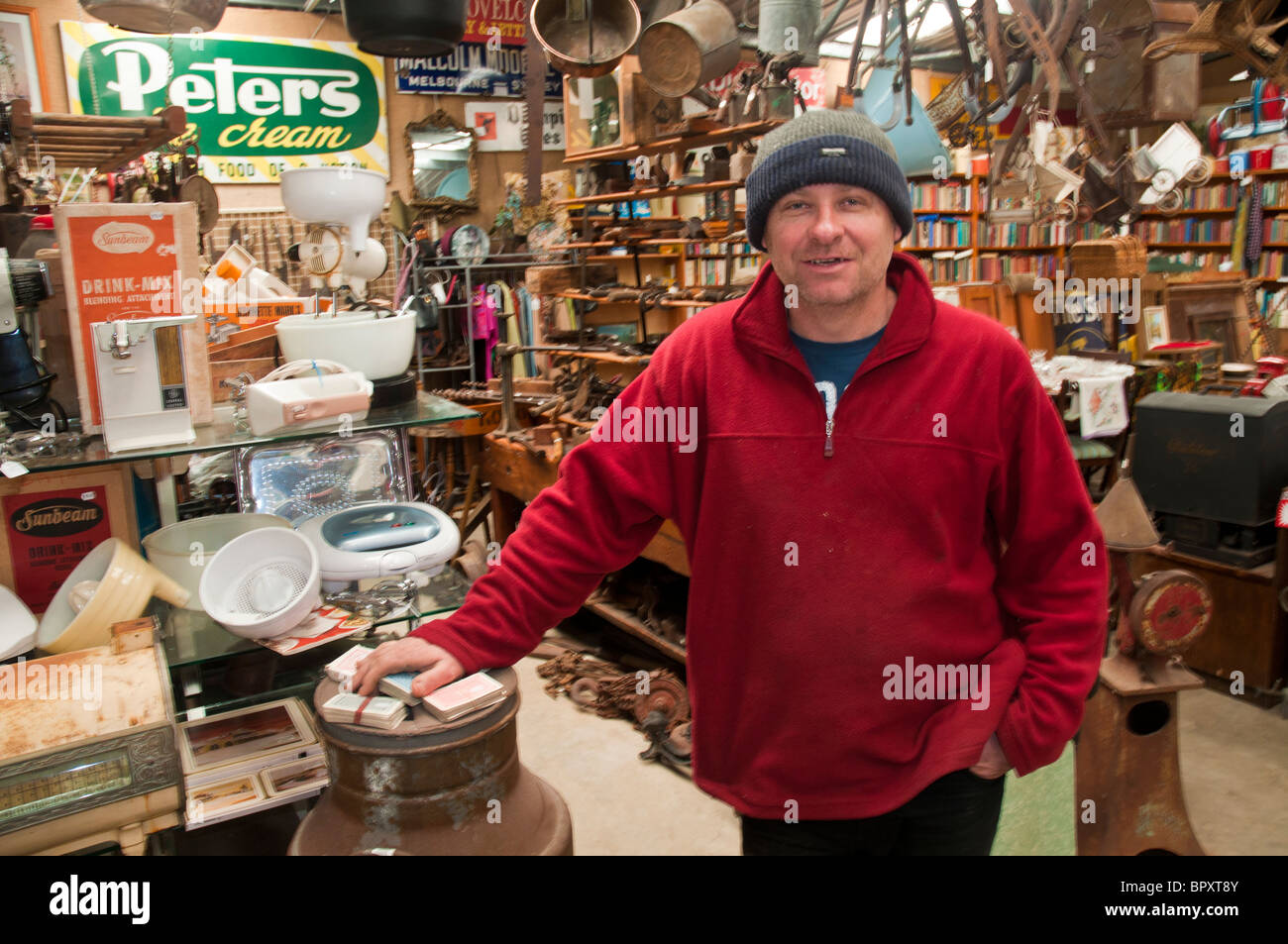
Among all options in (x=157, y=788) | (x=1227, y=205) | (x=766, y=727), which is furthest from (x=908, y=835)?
(x=1227, y=205)

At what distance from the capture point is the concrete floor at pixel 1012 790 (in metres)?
2.44

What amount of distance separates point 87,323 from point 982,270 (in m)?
9.18

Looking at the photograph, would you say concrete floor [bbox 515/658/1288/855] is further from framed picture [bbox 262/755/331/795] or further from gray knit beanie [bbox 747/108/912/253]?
gray knit beanie [bbox 747/108/912/253]

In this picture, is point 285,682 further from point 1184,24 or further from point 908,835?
point 1184,24

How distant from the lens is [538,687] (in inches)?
162

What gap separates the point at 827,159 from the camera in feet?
4.42

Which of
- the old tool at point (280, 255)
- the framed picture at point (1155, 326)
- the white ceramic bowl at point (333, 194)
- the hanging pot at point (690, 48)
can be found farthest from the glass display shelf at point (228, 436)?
the old tool at point (280, 255)

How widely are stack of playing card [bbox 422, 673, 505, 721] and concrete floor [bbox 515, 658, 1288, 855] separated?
1.52 m

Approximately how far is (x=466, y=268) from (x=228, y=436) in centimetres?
584

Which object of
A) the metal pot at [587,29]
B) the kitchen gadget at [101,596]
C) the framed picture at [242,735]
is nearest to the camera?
the kitchen gadget at [101,596]

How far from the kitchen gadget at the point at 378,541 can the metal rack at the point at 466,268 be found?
5433mm

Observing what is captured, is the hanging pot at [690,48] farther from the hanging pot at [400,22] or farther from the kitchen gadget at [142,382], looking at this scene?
the kitchen gadget at [142,382]

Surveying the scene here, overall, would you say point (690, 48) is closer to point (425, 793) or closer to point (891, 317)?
point (891, 317)

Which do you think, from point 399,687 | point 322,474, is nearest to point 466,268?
point 322,474
